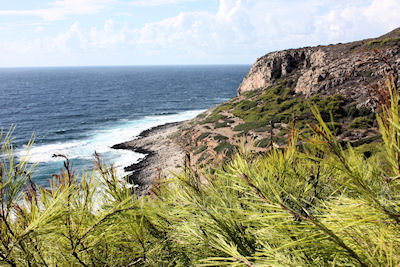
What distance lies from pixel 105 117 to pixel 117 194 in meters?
56.7

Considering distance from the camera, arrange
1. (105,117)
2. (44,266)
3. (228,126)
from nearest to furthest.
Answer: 1. (44,266)
2. (228,126)
3. (105,117)

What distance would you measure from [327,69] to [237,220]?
3938cm

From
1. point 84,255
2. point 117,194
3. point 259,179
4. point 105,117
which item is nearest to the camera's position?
point 259,179

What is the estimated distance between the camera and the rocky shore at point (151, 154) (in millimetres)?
27598

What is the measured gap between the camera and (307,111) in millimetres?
31297

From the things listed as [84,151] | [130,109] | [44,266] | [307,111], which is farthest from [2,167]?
[130,109]

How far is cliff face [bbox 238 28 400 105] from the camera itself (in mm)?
31484

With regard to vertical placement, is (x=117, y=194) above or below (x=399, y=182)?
below

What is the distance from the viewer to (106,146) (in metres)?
38.3

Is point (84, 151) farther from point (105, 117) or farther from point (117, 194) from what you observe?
point (117, 194)

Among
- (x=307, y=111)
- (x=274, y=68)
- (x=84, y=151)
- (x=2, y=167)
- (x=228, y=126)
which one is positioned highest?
(x=274, y=68)

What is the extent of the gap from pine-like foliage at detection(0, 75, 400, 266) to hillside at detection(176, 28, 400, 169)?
1854 cm

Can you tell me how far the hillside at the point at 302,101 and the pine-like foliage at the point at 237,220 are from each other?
730 inches

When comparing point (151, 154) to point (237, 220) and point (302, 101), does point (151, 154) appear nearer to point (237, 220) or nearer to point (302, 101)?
point (302, 101)
